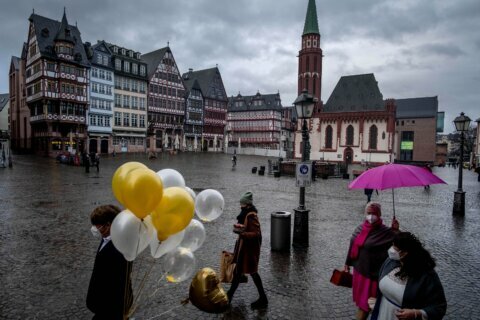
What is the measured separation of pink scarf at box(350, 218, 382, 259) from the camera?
4168 mm

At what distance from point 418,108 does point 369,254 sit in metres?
87.6

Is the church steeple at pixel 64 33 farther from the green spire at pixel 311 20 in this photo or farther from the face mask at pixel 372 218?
the face mask at pixel 372 218

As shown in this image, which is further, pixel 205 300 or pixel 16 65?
pixel 16 65

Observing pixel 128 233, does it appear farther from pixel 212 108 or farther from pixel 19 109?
pixel 212 108

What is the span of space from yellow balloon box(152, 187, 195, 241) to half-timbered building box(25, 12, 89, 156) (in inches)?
1857

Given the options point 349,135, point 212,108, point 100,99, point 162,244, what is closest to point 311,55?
point 349,135

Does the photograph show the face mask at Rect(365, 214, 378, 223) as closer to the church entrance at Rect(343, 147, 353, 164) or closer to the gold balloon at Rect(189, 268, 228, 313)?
the gold balloon at Rect(189, 268, 228, 313)

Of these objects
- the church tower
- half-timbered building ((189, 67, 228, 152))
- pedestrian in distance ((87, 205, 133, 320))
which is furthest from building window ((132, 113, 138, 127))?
pedestrian in distance ((87, 205, 133, 320))

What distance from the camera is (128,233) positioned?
9.55ft


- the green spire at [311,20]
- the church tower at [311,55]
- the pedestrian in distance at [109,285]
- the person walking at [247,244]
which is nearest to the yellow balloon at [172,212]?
the pedestrian in distance at [109,285]

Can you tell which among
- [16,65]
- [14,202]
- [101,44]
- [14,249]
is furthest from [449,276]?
[16,65]

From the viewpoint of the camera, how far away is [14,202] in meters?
13.4

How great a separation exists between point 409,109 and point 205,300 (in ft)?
293

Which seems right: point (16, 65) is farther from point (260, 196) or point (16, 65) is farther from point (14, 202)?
point (260, 196)
